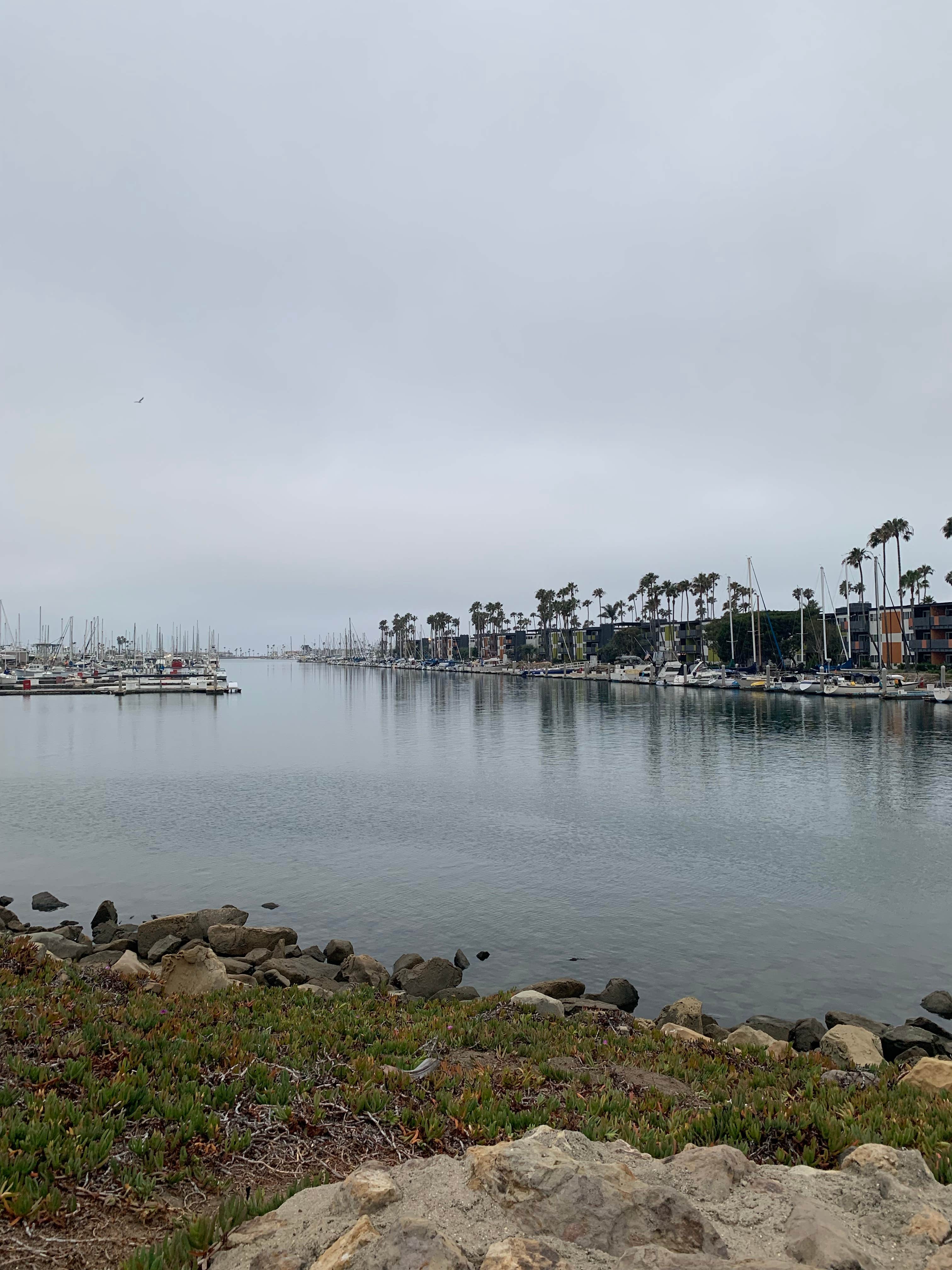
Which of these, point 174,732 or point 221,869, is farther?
point 174,732

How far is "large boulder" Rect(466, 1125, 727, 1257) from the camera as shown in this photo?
561cm

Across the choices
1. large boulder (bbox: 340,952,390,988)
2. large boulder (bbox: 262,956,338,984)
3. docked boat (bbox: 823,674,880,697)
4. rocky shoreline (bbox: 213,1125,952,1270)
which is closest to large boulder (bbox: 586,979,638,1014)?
large boulder (bbox: 340,952,390,988)

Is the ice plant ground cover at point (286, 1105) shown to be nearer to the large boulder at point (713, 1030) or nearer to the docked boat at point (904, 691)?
the large boulder at point (713, 1030)

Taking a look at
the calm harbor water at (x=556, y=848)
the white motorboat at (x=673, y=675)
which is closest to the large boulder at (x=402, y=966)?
the calm harbor water at (x=556, y=848)

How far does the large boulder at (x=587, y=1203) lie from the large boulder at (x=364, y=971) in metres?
10.6

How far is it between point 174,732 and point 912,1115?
8116 cm

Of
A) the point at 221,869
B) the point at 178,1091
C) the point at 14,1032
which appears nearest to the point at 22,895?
the point at 221,869

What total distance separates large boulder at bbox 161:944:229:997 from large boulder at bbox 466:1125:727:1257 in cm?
935

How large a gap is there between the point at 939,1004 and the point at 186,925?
18.6 meters

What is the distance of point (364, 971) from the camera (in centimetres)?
1720

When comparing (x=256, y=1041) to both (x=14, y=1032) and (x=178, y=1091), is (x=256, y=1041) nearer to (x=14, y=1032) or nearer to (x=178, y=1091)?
(x=178, y=1091)

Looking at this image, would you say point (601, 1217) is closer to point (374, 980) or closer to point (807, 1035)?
point (807, 1035)

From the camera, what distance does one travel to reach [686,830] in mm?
34562

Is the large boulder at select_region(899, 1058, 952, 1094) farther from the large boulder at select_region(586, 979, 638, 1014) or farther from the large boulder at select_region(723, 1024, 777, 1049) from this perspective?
the large boulder at select_region(586, 979, 638, 1014)
